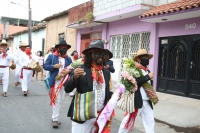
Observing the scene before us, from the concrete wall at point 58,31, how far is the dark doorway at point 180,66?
9384mm

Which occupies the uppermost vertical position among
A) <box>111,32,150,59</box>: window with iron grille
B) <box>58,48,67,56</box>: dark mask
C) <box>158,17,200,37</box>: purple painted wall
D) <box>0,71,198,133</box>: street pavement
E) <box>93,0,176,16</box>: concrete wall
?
<box>93,0,176,16</box>: concrete wall

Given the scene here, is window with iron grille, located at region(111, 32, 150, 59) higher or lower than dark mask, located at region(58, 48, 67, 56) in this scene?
higher

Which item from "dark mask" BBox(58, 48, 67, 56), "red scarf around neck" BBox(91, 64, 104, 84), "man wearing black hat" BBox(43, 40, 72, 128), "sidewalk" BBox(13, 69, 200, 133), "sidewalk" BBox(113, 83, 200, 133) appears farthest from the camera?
"sidewalk" BBox(113, 83, 200, 133)

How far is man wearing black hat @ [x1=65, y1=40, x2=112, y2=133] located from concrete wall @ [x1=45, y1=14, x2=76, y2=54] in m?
15.7

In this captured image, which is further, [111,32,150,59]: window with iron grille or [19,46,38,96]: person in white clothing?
[111,32,150,59]: window with iron grille

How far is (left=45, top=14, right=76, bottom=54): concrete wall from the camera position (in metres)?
19.2

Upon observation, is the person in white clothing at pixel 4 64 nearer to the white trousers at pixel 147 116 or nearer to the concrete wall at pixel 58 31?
the white trousers at pixel 147 116

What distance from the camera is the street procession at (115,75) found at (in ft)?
10.7

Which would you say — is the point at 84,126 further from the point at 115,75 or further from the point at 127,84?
the point at 115,75

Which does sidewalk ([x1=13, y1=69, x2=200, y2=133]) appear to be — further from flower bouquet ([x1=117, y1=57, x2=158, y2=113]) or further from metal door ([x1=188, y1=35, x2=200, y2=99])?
flower bouquet ([x1=117, y1=57, x2=158, y2=113])

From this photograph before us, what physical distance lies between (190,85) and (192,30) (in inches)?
77.4

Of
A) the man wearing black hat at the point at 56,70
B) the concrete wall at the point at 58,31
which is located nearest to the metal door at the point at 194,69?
the man wearing black hat at the point at 56,70

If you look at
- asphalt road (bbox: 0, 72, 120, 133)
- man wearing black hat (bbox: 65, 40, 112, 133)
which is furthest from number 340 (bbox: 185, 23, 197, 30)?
man wearing black hat (bbox: 65, 40, 112, 133)

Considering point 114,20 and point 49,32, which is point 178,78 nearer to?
point 114,20
